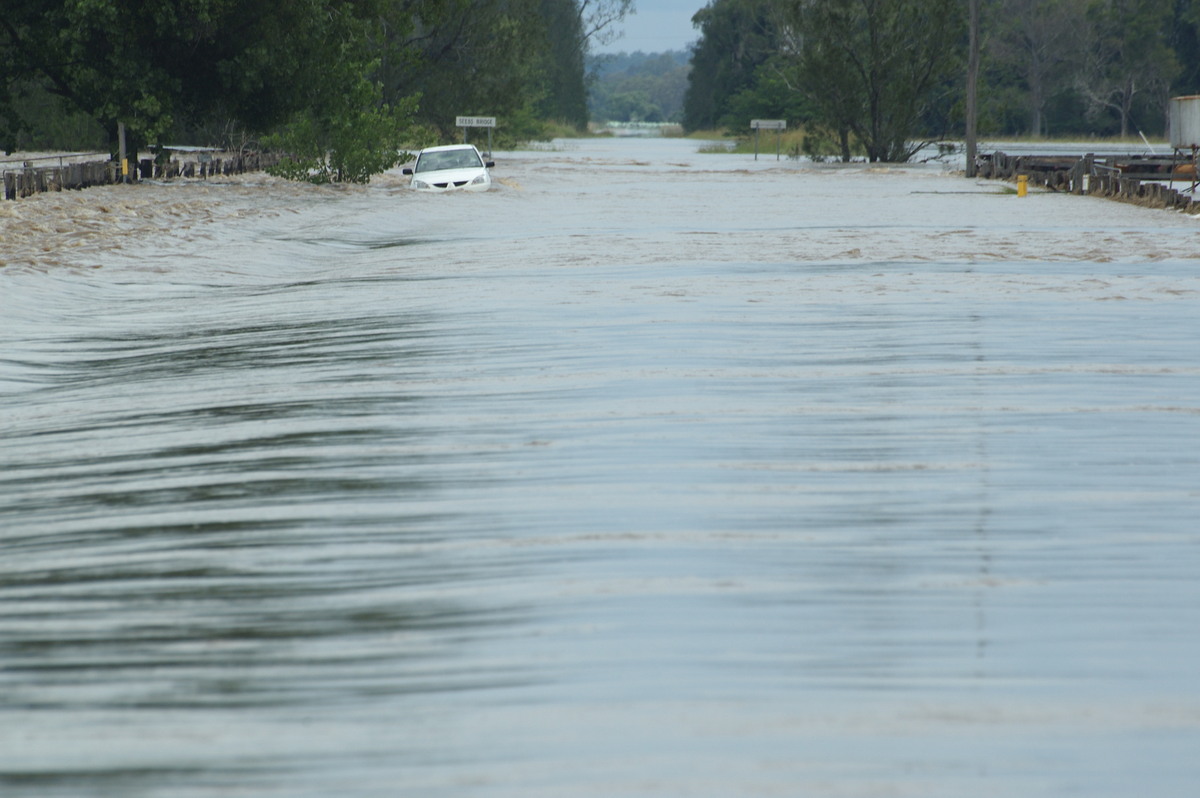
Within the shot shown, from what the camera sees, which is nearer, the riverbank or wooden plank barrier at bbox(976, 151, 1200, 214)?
A: the riverbank

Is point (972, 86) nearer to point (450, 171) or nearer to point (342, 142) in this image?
point (450, 171)

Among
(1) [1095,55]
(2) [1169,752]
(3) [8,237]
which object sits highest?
(1) [1095,55]

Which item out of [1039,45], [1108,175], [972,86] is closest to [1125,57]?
[1039,45]

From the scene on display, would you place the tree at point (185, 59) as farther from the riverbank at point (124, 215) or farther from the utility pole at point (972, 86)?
the utility pole at point (972, 86)

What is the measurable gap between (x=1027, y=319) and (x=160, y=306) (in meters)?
6.90

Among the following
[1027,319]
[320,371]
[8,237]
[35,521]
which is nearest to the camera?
[35,521]

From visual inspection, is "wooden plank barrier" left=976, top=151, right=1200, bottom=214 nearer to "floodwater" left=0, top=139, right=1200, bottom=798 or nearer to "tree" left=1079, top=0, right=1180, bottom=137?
"floodwater" left=0, top=139, right=1200, bottom=798

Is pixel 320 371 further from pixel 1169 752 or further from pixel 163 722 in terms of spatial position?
pixel 1169 752

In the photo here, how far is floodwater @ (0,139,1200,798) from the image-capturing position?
3602 mm

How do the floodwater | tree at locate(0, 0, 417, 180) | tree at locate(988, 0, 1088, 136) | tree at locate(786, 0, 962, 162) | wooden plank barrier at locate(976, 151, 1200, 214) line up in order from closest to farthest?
the floodwater < wooden plank barrier at locate(976, 151, 1200, 214) < tree at locate(0, 0, 417, 180) < tree at locate(786, 0, 962, 162) < tree at locate(988, 0, 1088, 136)

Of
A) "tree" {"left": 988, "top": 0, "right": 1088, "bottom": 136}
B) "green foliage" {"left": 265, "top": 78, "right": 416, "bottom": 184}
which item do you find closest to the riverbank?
"green foliage" {"left": 265, "top": 78, "right": 416, "bottom": 184}

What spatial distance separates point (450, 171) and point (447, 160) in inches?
35.2

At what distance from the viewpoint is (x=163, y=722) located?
12.4 feet

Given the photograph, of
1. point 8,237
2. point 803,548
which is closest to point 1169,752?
point 803,548
